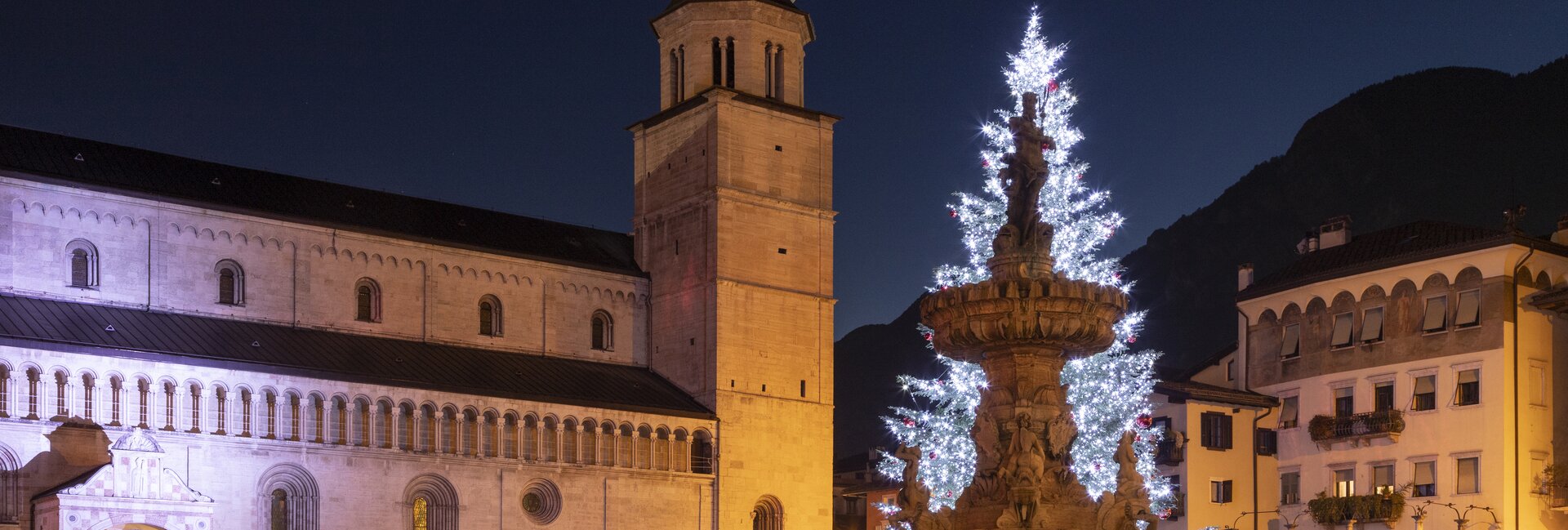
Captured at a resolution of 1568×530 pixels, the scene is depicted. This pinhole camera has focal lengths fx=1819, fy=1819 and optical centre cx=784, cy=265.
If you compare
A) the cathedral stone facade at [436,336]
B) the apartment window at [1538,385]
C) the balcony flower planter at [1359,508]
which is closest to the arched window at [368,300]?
the cathedral stone facade at [436,336]

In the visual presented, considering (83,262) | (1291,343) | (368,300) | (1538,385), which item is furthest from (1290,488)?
(83,262)

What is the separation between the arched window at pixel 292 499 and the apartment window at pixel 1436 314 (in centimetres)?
2759

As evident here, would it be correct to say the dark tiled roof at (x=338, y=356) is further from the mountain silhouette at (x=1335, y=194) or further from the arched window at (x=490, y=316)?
the mountain silhouette at (x=1335, y=194)

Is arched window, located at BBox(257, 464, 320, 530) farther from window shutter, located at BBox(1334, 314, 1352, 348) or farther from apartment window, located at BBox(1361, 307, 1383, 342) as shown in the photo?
apartment window, located at BBox(1361, 307, 1383, 342)

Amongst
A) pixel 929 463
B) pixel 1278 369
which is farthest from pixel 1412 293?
pixel 929 463

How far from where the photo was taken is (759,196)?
54.2 metres

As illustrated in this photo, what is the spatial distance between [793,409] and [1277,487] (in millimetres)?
14115

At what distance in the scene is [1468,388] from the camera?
143 ft

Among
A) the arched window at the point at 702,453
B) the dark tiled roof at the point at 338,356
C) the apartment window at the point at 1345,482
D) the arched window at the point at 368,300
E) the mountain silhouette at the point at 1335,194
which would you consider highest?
the mountain silhouette at the point at 1335,194

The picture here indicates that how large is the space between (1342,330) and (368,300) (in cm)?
2639

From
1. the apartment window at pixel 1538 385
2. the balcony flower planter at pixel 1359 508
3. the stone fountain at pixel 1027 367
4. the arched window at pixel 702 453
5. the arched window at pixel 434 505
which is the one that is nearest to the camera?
the stone fountain at pixel 1027 367

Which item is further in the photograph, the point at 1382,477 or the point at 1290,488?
the point at 1290,488

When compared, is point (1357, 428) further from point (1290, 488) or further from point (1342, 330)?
point (1342, 330)

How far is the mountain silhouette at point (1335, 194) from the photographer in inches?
4631
